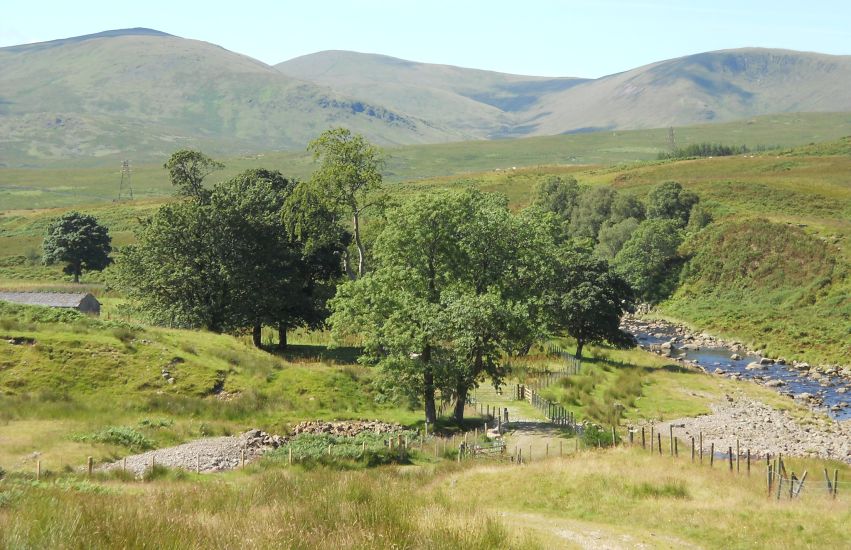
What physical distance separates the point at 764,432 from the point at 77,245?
91.0 meters

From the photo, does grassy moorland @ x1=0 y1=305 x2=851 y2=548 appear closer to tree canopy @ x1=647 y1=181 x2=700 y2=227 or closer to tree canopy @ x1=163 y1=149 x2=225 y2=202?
tree canopy @ x1=163 y1=149 x2=225 y2=202

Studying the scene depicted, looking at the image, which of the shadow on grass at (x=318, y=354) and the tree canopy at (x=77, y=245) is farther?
the tree canopy at (x=77, y=245)

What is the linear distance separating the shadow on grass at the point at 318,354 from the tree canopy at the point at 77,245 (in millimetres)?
56413

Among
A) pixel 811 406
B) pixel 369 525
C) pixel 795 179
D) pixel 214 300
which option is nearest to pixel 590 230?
pixel 795 179

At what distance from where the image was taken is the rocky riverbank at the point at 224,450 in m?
30.6

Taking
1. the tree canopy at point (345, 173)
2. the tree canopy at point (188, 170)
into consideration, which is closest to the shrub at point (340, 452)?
the tree canopy at point (345, 173)

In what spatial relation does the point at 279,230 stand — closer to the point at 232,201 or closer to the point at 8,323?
the point at 232,201

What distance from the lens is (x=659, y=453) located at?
34125 mm

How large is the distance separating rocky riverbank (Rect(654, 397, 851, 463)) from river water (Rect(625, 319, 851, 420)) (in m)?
4.82

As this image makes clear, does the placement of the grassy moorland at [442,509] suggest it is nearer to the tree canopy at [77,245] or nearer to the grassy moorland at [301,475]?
the grassy moorland at [301,475]

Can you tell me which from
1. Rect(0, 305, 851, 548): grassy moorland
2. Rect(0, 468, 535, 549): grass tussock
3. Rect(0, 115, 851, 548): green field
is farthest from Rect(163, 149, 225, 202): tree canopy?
Rect(0, 468, 535, 549): grass tussock

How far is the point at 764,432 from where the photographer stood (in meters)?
46.9

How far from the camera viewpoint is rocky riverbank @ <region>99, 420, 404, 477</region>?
1206 inches

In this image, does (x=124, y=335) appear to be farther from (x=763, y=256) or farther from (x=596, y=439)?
(x=763, y=256)
